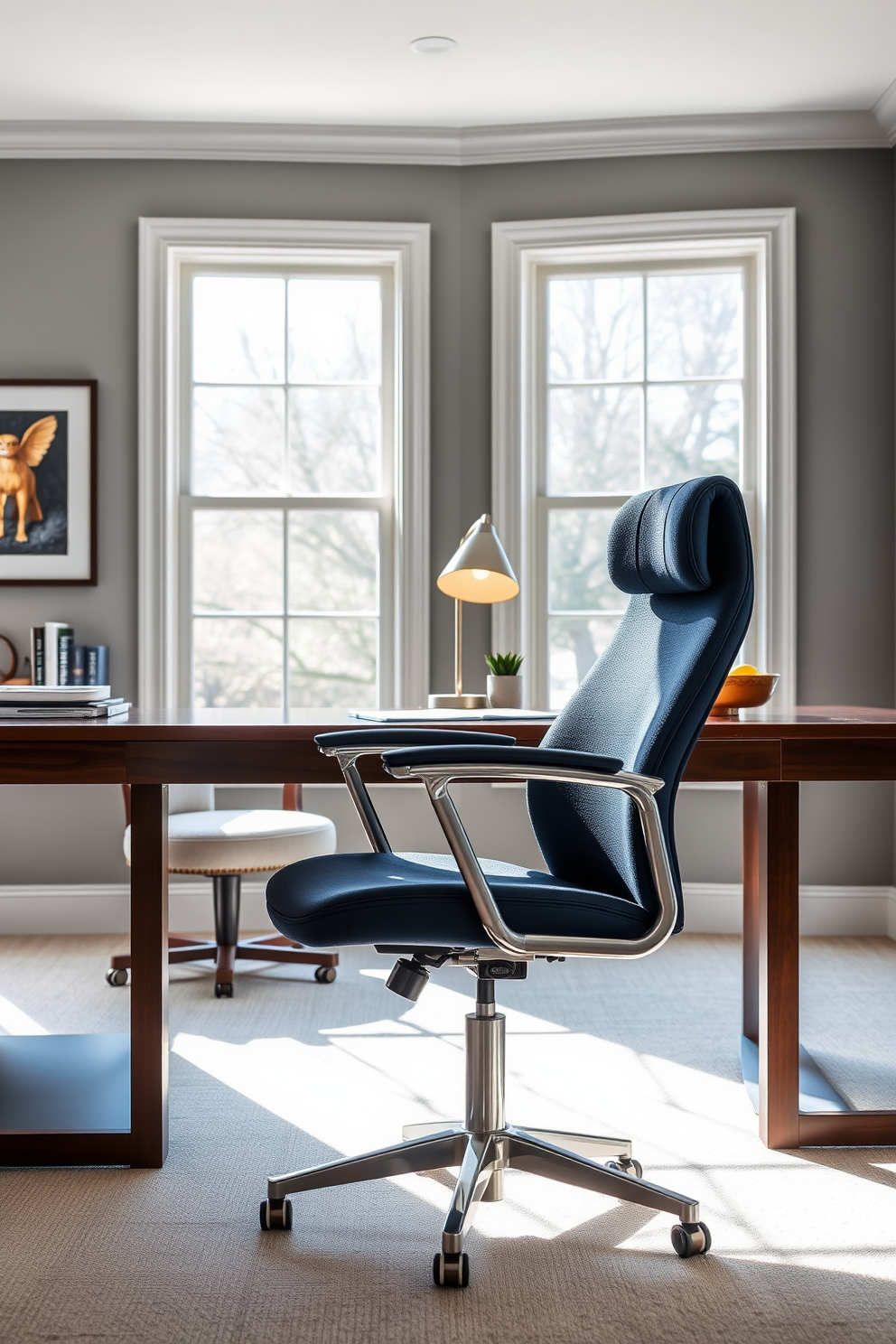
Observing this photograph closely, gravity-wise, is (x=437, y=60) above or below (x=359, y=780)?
above

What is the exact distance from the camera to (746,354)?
163 inches

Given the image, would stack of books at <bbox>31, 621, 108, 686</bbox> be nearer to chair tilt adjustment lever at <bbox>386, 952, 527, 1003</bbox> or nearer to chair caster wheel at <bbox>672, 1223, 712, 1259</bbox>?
chair tilt adjustment lever at <bbox>386, 952, 527, 1003</bbox>

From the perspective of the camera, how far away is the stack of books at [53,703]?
2.12m

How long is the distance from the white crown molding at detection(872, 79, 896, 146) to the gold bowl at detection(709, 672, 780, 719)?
260 cm

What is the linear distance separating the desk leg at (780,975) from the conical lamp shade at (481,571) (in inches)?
34.3

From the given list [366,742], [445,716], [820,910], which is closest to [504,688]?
[445,716]

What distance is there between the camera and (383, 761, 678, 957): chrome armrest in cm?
149

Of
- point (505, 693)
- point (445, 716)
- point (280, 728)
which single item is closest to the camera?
point (280, 728)

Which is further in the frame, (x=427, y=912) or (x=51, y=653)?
(x=51, y=653)

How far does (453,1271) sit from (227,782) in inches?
33.8

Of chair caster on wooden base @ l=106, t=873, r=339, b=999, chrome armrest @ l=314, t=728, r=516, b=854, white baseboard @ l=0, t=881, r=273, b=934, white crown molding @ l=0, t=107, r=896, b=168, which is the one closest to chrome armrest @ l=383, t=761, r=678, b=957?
chrome armrest @ l=314, t=728, r=516, b=854

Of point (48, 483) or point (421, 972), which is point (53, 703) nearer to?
point (421, 972)

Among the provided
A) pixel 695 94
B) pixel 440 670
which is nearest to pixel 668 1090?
pixel 440 670

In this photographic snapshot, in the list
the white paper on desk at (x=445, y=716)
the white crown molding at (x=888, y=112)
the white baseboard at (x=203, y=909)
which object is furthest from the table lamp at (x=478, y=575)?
the white crown molding at (x=888, y=112)
